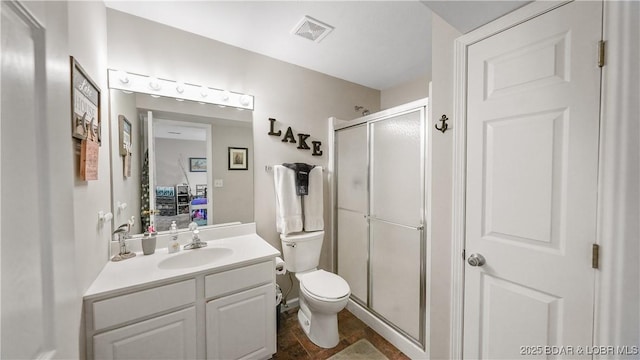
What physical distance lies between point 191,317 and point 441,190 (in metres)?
1.62

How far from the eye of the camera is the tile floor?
5.79 ft

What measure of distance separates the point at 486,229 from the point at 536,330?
43 centimetres


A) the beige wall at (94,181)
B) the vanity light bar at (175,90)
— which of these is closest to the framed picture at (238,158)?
the vanity light bar at (175,90)

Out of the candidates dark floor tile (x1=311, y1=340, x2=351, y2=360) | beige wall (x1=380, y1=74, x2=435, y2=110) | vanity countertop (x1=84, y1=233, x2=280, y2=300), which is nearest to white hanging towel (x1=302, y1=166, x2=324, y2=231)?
vanity countertop (x1=84, y1=233, x2=280, y2=300)

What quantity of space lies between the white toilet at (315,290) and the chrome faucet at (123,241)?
1109 millimetres

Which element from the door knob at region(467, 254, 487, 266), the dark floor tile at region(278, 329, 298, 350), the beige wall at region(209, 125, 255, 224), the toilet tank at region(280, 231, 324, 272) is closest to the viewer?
the door knob at region(467, 254, 487, 266)

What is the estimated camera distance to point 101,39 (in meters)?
1.43

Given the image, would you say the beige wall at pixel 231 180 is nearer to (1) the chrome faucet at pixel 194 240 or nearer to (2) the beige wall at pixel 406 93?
(1) the chrome faucet at pixel 194 240

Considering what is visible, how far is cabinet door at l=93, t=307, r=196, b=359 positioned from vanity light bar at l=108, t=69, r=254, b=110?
1.48 meters

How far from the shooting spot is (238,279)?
1.49 m

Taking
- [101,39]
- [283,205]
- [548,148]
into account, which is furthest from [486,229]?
[101,39]

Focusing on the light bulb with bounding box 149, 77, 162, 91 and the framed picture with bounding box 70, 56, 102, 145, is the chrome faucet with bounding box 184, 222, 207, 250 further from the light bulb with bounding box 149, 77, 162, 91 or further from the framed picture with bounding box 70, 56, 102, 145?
the light bulb with bounding box 149, 77, 162, 91

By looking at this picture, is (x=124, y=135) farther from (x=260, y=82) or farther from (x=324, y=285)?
(x=324, y=285)

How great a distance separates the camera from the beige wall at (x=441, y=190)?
49.7 inches
